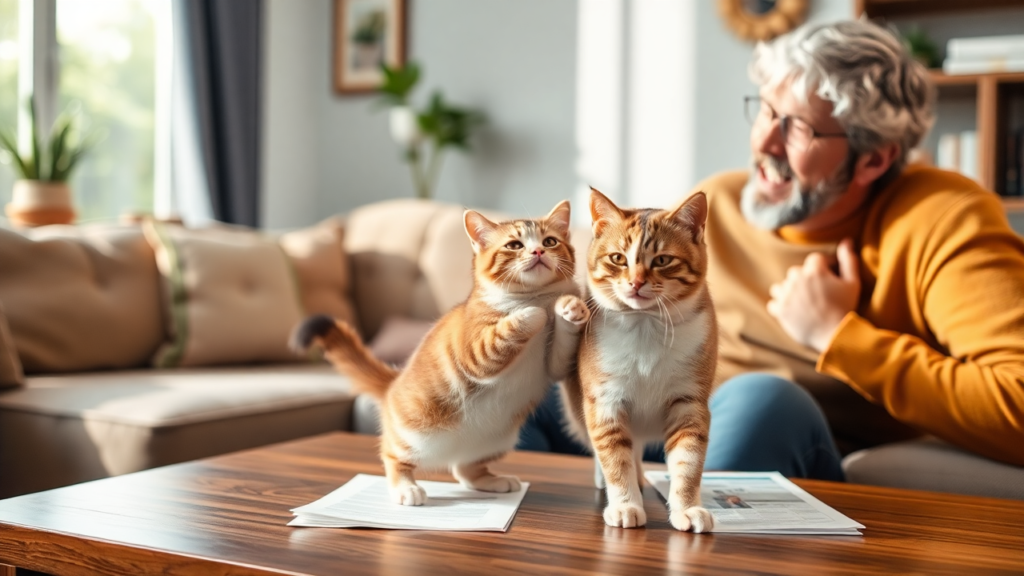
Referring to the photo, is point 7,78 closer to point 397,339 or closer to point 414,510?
point 397,339

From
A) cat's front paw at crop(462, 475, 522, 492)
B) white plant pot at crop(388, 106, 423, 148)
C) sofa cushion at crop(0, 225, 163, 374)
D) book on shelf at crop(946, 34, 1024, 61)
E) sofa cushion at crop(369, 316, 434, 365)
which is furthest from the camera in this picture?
white plant pot at crop(388, 106, 423, 148)

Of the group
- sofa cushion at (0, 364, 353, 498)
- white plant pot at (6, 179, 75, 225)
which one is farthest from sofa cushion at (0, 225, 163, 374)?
white plant pot at (6, 179, 75, 225)

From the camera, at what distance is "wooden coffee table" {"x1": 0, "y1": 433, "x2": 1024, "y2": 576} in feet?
2.45

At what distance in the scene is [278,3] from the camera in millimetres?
3959

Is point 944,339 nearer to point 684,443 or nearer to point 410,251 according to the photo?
point 684,443

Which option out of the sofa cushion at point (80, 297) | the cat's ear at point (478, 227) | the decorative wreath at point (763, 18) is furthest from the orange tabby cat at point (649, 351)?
the decorative wreath at point (763, 18)

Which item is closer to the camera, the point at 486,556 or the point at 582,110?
the point at 486,556

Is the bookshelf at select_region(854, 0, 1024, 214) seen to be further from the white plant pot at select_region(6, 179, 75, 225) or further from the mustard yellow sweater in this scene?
the white plant pot at select_region(6, 179, 75, 225)

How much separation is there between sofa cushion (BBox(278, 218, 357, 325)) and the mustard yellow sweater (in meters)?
1.50

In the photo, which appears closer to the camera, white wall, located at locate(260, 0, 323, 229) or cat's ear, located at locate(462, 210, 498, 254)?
cat's ear, located at locate(462, 210, 498, 254)

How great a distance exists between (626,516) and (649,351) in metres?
0.16

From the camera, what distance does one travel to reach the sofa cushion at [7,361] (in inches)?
71.9

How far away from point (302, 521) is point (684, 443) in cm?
38

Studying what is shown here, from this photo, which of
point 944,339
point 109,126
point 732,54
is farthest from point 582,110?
point 944,339
